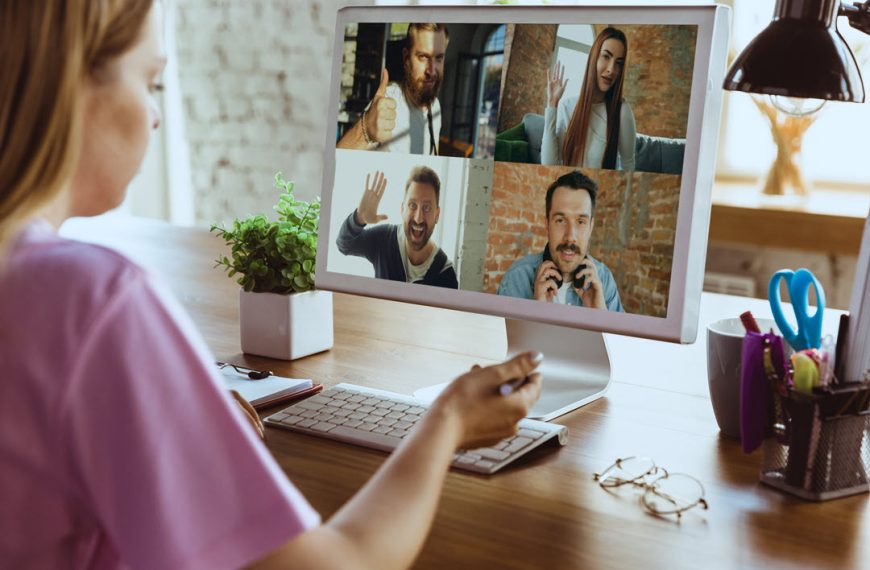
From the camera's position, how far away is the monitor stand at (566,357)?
4.23 feet

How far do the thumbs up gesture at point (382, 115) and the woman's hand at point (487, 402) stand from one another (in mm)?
470

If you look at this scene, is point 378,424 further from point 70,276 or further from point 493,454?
point 70,276

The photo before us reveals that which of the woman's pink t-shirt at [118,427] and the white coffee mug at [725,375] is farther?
the white coffee mug at [725,375]

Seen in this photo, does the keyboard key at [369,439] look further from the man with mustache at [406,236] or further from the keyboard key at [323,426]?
the man with mustache at [406,236]

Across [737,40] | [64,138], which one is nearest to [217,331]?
[64,138]

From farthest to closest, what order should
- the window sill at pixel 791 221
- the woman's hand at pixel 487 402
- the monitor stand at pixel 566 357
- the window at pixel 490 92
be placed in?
the window sill at pixel 791 221 < the monitor stand at pixel 566 357 < the window at pixel 490 92 < the woman's hand at pixel 487 402

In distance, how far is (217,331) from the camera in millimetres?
1549

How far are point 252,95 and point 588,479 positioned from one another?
295 cm

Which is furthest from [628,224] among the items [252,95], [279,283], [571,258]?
[252,95]

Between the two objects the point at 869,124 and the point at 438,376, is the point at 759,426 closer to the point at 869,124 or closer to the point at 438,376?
the point at 438,376

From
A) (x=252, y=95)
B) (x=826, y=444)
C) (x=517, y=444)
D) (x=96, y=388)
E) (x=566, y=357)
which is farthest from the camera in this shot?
(x=252, y=95)

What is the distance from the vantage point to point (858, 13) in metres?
1.06

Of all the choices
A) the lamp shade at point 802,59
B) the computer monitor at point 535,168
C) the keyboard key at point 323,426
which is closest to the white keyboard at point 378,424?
the keyboard key at point 323,426

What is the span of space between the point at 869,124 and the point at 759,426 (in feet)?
7.27
